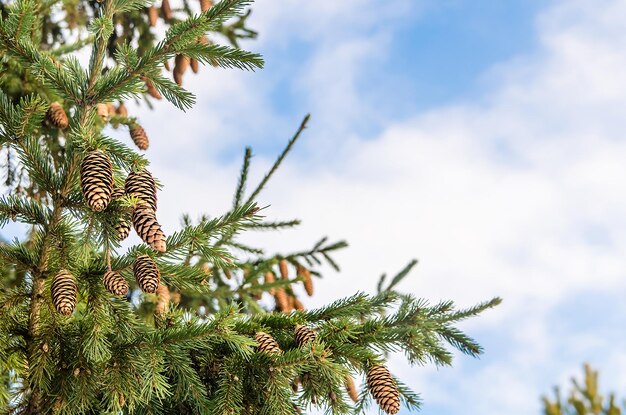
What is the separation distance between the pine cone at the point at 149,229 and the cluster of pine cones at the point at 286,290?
3088 mm

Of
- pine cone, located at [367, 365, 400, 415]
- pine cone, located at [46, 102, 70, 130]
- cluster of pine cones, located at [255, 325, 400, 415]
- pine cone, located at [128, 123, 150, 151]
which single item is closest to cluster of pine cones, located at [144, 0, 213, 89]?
pine cone, located at [128, 123, 150, 151]

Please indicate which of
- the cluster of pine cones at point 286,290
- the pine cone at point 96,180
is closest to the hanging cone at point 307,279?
the cluster of pine cones at point 286,290

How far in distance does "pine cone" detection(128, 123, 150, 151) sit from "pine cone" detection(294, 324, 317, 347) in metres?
2.33

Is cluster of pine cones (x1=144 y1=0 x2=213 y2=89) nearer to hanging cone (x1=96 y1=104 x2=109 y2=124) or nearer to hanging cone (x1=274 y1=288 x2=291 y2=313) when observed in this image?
hanging cone (x1=96 y1=104 x2=109 y2=124)

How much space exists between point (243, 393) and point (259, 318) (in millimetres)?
338

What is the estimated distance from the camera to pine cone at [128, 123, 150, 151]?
533cm

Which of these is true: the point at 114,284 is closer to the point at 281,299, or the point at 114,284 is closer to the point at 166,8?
the point at 281,299

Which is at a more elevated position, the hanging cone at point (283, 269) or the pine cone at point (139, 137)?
the hanging cone at point (283, 269)

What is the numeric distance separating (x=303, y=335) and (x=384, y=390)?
0.42 metres

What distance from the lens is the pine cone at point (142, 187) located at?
10.3ft

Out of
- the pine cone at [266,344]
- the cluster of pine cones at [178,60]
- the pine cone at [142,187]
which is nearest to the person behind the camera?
the pine cone at [142,187]

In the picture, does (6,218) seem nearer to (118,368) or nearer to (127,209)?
(127,209)

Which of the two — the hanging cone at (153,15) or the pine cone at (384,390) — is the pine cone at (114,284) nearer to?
the pine cone at (384,390)

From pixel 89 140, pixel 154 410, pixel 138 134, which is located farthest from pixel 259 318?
pixel 138 134
